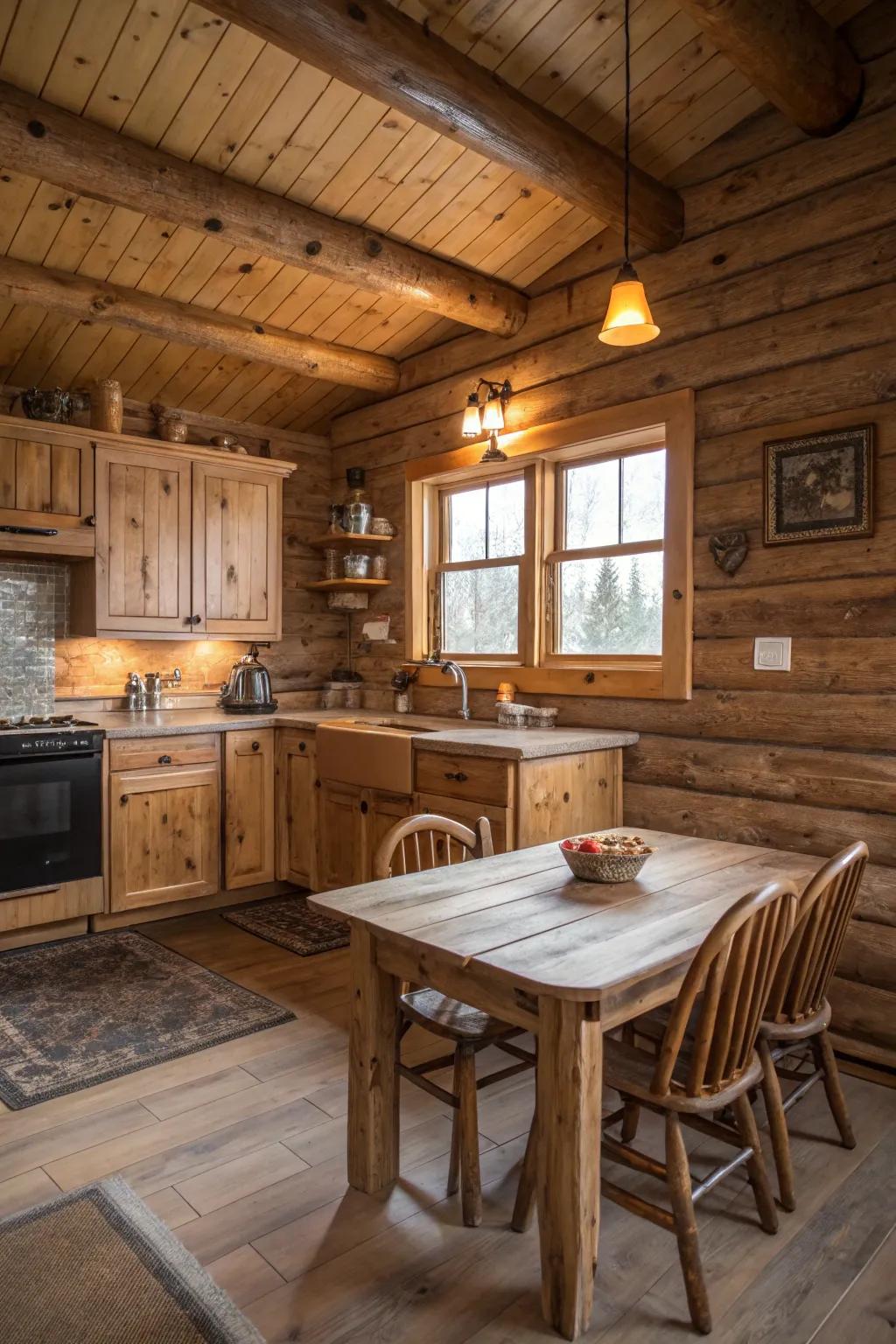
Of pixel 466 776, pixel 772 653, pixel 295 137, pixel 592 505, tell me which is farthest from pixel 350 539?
pixel 772 653

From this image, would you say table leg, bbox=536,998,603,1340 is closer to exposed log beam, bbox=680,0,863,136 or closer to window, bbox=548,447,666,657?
window, bbox=548,447,666,657

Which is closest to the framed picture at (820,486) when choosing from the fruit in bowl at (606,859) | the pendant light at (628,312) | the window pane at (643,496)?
the window pane at (643,496)

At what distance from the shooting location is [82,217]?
3.40 meters

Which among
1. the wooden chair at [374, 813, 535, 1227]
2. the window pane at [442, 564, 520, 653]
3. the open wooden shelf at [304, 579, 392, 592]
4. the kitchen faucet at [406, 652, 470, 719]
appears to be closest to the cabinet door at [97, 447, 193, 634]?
the open wooden shelf at [304, 579, 392, 592]

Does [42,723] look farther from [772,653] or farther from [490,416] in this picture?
[772,653]

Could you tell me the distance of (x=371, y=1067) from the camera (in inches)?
77.5

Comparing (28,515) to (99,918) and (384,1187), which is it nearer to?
(99,918)

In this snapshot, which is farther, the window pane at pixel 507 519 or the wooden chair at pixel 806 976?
the window pane at pixel 507 519

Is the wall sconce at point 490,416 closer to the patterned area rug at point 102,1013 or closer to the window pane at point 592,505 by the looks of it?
the window pane at point 592,505

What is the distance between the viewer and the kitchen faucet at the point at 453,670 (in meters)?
4.14

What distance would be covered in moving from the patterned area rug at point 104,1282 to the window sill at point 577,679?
7.73ft

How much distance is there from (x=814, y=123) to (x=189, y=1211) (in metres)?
3.51

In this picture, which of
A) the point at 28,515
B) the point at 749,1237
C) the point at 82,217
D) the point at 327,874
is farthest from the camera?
the point at 327,874

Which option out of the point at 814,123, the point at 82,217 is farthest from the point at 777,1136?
the point at 82,217
